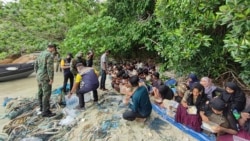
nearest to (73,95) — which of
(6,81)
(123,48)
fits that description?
(123,48)

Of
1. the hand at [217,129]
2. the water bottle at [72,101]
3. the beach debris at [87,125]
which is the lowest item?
the beach debris at [87,125]

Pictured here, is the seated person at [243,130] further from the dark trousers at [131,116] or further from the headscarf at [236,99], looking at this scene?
the dark trousers at [131,116]

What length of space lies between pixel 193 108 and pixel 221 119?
64cm

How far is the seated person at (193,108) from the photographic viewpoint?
440 cm

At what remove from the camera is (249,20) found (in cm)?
325

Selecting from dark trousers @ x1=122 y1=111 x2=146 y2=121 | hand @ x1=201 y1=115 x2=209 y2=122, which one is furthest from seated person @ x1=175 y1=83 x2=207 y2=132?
dark trousers @ x1=122 y1=111 x2=146 y2=121

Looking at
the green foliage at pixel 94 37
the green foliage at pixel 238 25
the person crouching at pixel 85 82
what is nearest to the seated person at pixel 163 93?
the person crouching at pixel 85 82

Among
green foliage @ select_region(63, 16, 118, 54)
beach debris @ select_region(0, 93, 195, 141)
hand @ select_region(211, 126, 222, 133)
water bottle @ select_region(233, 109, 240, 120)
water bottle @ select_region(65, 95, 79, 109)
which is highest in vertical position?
green foliage @ select_region(63, 16, 118, 54)

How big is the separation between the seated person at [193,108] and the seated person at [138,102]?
0.60 m

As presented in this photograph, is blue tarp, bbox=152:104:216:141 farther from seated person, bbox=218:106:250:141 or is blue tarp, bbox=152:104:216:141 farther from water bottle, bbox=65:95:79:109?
water bottle, bbox=65:95:79:109

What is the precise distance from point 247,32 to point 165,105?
234 cm

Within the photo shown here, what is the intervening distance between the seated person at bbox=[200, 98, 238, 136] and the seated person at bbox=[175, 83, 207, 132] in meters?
0.27

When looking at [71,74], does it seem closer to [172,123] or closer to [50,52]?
[50,52]

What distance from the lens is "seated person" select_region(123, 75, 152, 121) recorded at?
15.1 ft
